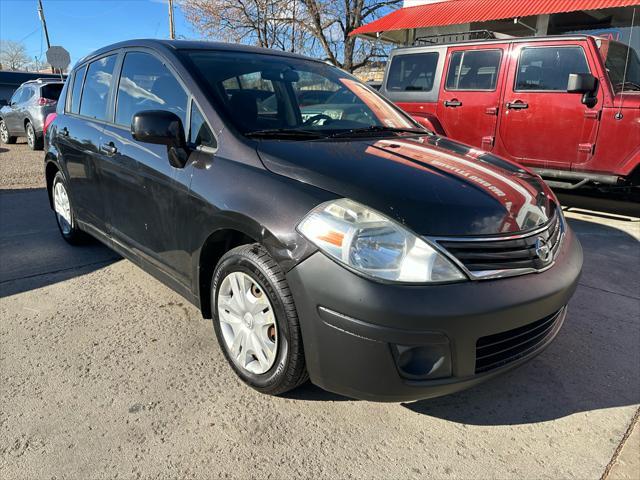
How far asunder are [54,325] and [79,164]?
1403 millimetres

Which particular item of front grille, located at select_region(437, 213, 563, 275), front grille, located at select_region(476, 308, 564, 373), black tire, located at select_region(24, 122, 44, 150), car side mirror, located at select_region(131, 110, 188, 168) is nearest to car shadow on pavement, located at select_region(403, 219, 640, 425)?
front grille, located at select_region(476, 308, 564, 373)

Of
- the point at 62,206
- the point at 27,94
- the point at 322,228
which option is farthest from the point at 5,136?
the point at 322,228

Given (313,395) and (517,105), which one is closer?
(313,395)

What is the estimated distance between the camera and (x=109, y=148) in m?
3.29

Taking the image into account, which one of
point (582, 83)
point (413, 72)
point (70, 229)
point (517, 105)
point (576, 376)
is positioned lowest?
point (576, 376)

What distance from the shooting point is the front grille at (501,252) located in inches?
75.5

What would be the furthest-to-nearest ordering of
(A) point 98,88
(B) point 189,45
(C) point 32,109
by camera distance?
(C) point 32,109
(A) point 98,88
(B) point 189,45

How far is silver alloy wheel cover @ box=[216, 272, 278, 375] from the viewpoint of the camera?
7.36 feet

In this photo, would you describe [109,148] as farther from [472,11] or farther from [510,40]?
[472,11]

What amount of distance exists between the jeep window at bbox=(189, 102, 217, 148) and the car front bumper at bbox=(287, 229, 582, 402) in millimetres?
963

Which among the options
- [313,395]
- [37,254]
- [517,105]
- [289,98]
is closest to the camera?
[313,395]

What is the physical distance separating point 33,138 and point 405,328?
41.5ft

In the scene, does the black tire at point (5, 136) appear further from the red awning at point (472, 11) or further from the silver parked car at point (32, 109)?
the red awning at point (472, 11)

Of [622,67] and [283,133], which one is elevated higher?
[622,67]
